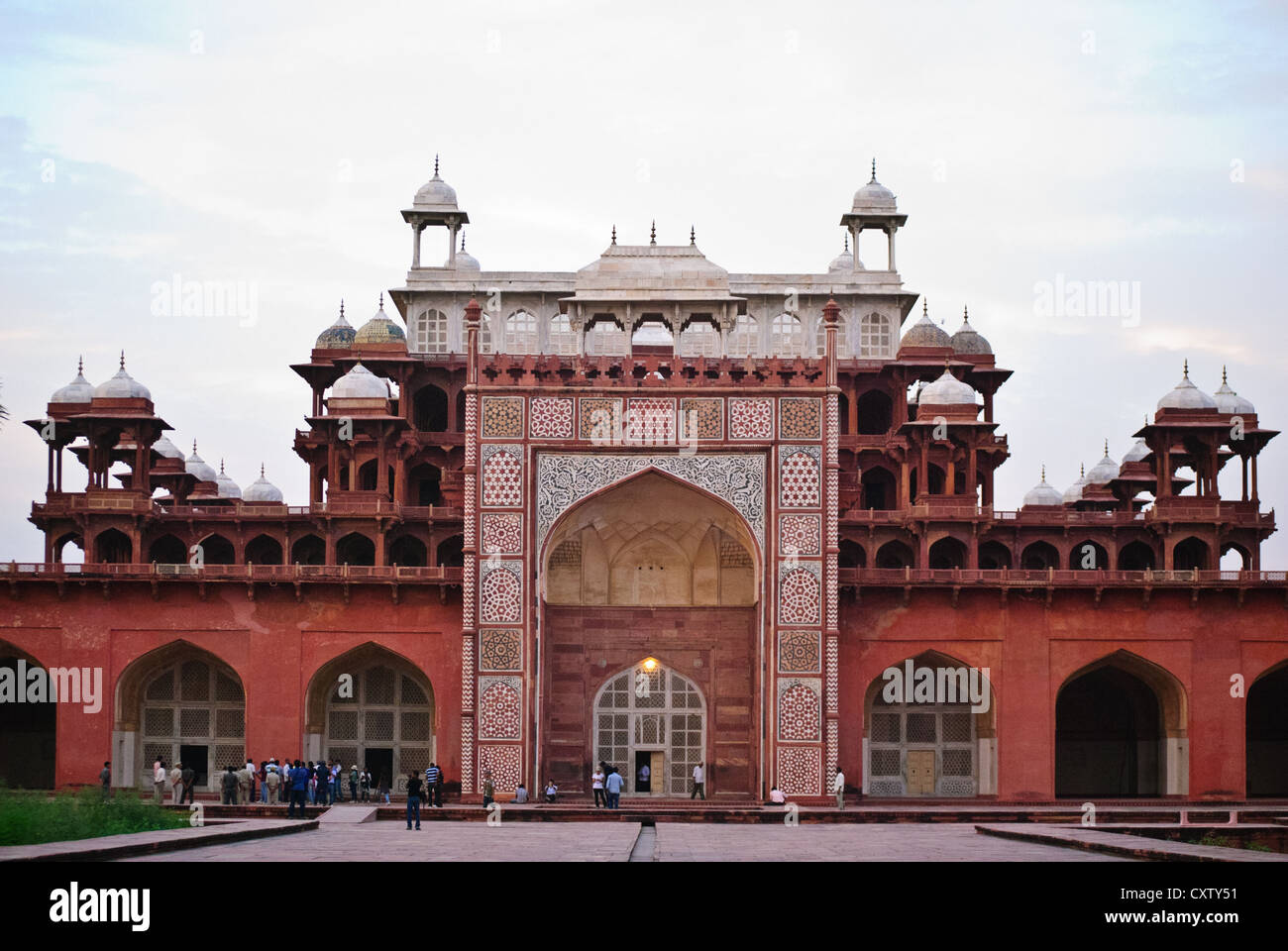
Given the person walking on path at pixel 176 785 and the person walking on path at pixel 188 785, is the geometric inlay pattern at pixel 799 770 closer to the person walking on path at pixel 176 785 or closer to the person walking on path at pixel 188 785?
the person walking on path at pixel 188 785

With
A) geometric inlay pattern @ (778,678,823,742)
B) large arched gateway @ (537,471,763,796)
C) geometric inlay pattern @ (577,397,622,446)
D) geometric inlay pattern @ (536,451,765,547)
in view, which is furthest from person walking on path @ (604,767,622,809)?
geometric inlay pattern @ (577,397,622,446)

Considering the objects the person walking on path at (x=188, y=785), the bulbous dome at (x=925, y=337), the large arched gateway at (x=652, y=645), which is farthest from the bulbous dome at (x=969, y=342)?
the person walking on path at (x=188, y=785)

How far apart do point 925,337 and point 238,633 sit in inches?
593

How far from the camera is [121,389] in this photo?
32.6 metres

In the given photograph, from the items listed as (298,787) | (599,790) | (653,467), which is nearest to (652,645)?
(653,467)

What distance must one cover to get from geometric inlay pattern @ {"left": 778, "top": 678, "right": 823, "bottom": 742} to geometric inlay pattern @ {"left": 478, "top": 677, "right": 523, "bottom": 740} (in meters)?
4.14

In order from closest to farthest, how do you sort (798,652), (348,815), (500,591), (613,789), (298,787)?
(348,815), (298,787), (613,789), (798,652), (500,591)

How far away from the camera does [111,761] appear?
3033cm

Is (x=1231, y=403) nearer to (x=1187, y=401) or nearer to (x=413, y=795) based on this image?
(x=1187, y=401)

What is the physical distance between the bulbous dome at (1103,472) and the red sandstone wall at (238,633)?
16563mm
